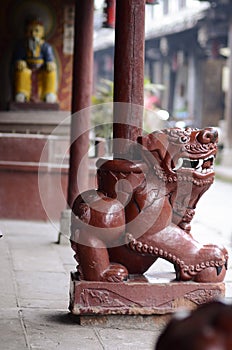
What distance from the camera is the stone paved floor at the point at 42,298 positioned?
397 cm

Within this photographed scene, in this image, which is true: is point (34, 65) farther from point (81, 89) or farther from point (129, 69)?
point (129, 69)

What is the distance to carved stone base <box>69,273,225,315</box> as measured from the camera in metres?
4.22

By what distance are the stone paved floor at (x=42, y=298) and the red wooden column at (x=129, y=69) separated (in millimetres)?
995

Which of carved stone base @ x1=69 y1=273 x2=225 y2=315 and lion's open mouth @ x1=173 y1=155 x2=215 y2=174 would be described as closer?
carved stone base @ x1=69 y1=273 x2=225 y2=315

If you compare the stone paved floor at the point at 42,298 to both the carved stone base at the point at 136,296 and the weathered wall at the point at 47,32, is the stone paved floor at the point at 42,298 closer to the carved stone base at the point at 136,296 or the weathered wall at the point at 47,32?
the carved stone base at the point at 136,296

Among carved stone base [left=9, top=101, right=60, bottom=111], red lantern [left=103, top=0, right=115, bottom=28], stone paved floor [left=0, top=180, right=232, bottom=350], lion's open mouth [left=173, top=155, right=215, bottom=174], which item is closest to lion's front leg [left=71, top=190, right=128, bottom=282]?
stone paved floor [left=0, top=180, right=232, bottom=350]

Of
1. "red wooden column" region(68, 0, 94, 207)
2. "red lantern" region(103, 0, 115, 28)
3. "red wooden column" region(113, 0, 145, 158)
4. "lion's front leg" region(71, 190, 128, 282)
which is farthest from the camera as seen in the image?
"red lantern" region(103, 0, 115, 28)

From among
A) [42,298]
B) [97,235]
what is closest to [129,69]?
[97,235]

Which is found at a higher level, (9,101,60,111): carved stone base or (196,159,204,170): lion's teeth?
(196,159,204,170): lion's teeth

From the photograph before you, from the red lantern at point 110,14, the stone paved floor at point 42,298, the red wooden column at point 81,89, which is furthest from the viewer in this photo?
the red lantern at point 110,14

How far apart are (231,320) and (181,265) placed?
8.67 feet

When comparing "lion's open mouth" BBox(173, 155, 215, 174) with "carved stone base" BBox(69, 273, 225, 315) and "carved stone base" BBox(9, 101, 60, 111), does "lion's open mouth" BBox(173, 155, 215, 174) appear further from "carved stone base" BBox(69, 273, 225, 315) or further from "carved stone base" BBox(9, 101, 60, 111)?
"carved stone base" BBox(9, 101, 60, 111)

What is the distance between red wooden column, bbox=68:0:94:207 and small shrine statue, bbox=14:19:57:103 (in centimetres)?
225

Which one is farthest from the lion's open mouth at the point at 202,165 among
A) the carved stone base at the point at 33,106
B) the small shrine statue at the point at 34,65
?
the small shrine statue at the point at 34,65
